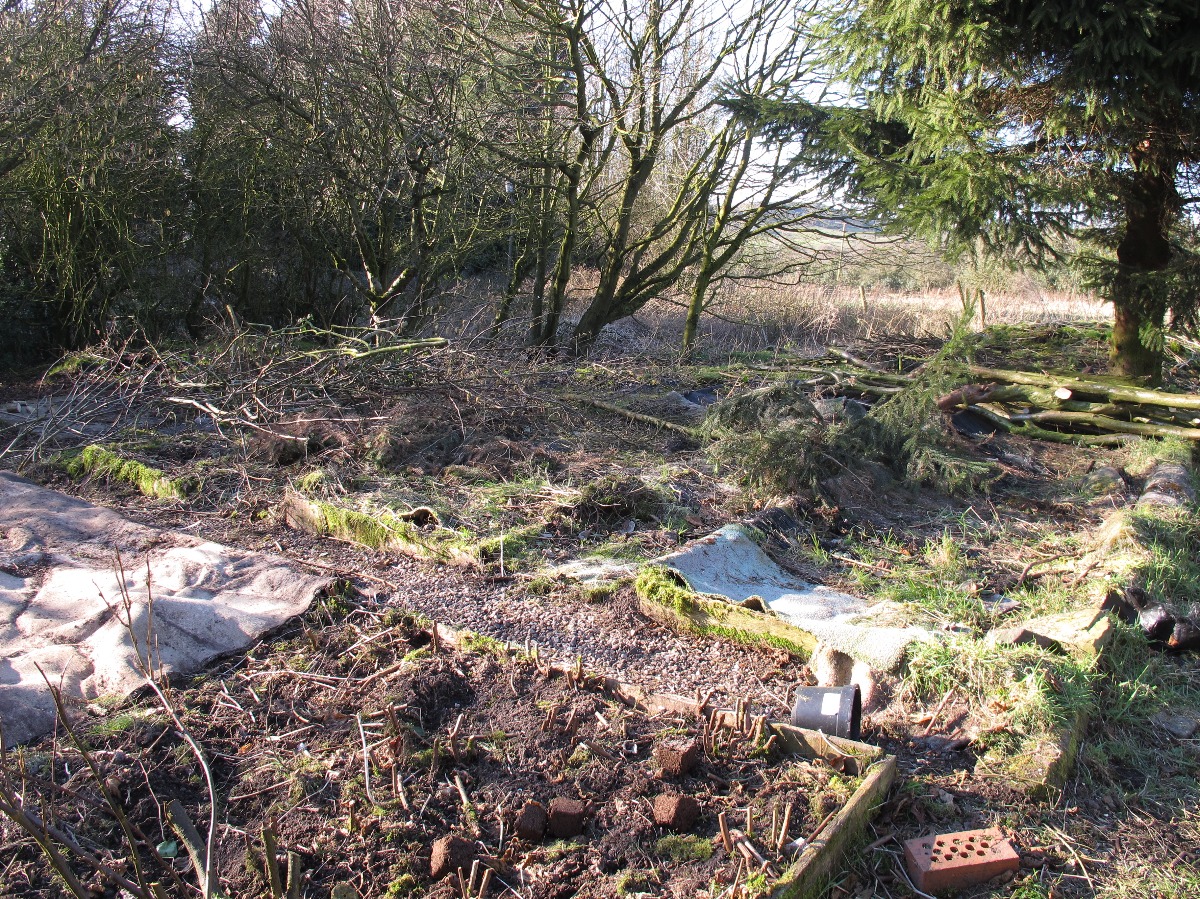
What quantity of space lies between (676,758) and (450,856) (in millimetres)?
702

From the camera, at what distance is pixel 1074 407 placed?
698cm

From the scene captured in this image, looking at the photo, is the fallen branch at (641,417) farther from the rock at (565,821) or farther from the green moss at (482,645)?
the rock at (565,821)

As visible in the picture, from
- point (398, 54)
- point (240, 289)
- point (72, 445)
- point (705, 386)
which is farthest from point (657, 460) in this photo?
point (240, 289)

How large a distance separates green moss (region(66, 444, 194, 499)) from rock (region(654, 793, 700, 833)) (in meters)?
4.16

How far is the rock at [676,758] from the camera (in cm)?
244

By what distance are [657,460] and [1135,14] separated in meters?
4.40

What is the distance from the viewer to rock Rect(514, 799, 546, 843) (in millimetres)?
2178

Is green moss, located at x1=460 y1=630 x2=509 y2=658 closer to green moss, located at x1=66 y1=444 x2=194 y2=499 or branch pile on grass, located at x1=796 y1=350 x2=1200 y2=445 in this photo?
green moss, located at x1=66 y1=444 x2=194 y2=499

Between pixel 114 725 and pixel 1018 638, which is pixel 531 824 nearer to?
pixel 114 725

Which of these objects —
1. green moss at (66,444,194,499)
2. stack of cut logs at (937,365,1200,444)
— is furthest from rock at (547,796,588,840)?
stack of cut logs at (937,365,1200,444)

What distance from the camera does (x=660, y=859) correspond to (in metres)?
2.13

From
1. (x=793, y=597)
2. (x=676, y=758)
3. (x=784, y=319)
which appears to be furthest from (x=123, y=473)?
→ (x=784, y=319)

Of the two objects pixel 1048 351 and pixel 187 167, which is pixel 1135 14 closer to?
pixel 1048 351

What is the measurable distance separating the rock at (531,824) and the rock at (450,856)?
0.14m
